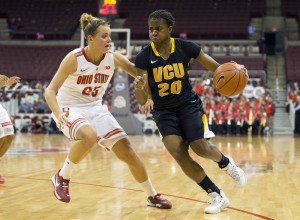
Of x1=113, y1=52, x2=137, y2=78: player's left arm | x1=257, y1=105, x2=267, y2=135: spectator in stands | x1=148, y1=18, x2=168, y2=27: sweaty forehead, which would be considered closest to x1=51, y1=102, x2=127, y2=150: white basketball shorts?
x1=113, y1=52, x2=137, y2=78: player's left arm

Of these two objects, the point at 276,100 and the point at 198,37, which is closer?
the point at 276,100

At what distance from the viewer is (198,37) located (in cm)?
2555

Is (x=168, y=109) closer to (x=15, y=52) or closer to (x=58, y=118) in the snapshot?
(x=58, y=118)

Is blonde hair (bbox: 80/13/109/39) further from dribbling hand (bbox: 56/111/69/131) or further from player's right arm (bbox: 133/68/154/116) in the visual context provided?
dribbling hand (bbox: 56/111/69/131)

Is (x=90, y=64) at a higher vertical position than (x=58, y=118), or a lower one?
higher

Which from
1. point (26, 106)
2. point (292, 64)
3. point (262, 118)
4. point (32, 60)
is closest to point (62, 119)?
point (262, 118)

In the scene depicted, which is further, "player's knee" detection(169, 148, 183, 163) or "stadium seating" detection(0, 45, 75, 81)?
"stadium seating" detection(0, 45, 75, 81)

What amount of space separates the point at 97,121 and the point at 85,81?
36cm

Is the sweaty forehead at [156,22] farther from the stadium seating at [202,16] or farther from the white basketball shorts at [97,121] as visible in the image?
the stadium seating at [202,16]

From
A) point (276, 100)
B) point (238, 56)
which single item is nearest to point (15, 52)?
point (238, 56)

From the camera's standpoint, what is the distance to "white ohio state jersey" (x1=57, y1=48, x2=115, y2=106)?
4027 millimetres

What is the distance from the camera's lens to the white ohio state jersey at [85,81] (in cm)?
403

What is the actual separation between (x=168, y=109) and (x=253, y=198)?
1243 mm

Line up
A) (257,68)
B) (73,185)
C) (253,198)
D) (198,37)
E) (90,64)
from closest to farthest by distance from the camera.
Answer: (90,64) < (253,198) < (73,185) < (257,68) < (198,37)
